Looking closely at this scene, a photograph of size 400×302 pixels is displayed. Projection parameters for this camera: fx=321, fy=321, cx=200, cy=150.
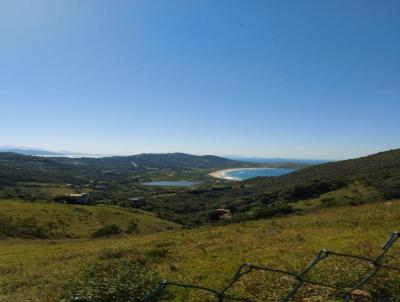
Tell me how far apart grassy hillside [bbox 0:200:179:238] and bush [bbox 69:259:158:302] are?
42557mm

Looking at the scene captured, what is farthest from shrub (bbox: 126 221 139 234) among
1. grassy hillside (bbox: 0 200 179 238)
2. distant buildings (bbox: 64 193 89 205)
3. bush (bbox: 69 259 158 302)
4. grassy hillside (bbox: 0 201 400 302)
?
bush (bbox: 69 259 158 302)

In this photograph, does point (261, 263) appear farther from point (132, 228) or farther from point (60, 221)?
point (60, 221)

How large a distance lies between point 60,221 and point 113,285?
195ft

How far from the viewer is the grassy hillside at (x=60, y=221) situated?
51.7 metres

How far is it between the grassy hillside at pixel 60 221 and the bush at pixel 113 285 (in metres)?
42.6

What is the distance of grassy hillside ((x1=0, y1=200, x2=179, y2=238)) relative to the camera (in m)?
51.7

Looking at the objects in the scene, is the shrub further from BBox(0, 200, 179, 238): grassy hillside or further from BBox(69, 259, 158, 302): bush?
BBox(69, 259, 158, 302): bush

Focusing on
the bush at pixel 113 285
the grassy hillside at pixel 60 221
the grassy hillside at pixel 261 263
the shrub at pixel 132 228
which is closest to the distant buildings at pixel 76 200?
the grassy hillside at pixel 60 221

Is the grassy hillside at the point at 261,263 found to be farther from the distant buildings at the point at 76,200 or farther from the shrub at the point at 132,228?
the distant buildings at the point at 76,200

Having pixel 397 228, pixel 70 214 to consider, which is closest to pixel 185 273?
pixel 397 228

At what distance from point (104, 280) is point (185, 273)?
3263 mm

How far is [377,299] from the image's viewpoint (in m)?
6.93

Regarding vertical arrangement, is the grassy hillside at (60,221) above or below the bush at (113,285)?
below

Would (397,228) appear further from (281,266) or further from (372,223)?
(281,266)
